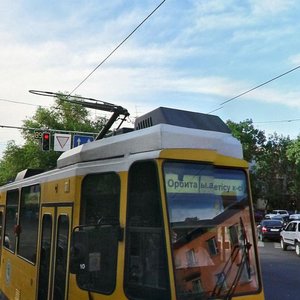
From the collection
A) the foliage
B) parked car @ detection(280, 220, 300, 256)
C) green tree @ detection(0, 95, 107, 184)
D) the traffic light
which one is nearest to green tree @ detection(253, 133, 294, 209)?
the foliage

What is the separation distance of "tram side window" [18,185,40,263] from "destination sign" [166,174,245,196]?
2979mm

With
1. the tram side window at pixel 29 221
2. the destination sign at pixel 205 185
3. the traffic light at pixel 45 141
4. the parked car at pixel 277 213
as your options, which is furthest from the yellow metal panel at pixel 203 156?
the parked car at pixel 277 213

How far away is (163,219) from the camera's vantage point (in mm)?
3885

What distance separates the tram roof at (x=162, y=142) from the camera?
4.15m

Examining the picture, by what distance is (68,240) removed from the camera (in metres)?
4.95

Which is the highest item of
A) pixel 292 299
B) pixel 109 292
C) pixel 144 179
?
pixel 144 179

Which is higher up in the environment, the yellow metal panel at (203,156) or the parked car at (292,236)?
the yellow metal panel at (203,156)

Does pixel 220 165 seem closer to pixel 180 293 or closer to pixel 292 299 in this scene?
pixel 180 293

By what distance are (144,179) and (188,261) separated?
75 centimetres

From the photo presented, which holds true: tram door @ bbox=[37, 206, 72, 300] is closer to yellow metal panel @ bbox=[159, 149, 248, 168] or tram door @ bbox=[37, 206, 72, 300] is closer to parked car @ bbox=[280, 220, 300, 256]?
yellow metal panel @ bbox=[159, 149, 248, 168]

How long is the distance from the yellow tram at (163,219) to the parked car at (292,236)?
1857 cm

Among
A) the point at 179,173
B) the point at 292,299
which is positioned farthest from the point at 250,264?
the point at 292,299

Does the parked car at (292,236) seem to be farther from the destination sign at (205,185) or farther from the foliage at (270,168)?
the foliage at (270,168)

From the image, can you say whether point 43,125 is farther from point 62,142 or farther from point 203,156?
point 203,156
